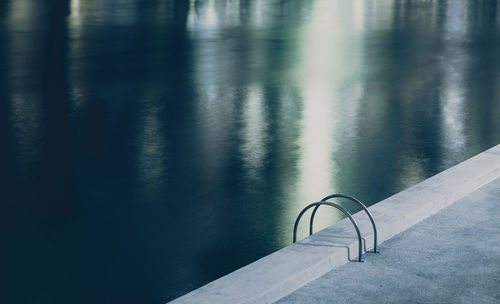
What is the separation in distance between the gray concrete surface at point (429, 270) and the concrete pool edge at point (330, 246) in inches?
3.3

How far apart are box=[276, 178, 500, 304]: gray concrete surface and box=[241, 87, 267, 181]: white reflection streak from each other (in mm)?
2535

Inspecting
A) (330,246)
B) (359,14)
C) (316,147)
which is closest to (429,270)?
(330,246)

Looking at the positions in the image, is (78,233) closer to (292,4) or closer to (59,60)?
(59,60)

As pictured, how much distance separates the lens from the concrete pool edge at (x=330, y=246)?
5.41m

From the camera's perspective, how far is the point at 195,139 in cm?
1047

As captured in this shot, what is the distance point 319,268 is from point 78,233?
7.44 ft

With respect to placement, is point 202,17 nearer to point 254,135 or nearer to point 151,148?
point 254,135

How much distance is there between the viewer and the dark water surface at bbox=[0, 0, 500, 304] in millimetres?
6641

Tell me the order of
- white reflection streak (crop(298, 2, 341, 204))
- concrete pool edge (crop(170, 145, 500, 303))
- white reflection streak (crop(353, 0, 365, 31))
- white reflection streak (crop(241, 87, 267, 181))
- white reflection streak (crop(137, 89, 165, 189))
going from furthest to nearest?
white reflection streak (crop(353, 0, 365, 31)), white reflection streak (crop(241, 87, 267, 181)), white reflection streak (crop(137, 89, 165, 189)), white reflection streak (crop(298, 2, 341, 204)), concrete pool edge (crop(170, 145, 500, 303))

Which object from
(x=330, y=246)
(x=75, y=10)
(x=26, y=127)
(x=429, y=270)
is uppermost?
(x=75, y=10)

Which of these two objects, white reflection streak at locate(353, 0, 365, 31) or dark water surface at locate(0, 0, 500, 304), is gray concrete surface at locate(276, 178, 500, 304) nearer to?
A: dark water surface at locate(0, 0, 500, 304)

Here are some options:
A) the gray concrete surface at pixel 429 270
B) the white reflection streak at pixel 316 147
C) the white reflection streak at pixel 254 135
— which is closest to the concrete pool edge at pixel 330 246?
the gray concrete surface at pixel 429 270

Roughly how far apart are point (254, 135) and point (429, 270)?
5.01 m

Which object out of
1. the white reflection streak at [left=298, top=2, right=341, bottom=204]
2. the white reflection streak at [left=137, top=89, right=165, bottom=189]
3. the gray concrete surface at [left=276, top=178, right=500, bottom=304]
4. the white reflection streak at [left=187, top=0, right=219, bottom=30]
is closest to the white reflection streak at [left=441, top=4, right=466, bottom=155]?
the white reflection streak at [left=298, top=2, right=341, bottom=204]
